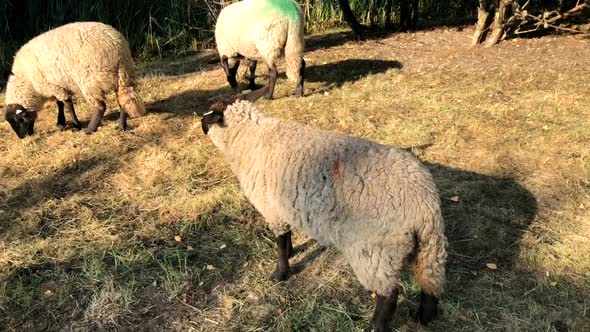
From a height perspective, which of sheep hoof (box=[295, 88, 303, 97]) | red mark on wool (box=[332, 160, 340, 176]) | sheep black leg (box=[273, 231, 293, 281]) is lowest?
sheep black leg (box=[273, 231, 293, 281])

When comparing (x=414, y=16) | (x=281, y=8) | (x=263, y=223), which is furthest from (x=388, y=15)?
(x=263, y=223)

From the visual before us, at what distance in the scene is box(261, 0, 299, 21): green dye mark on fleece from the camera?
668 centimetres

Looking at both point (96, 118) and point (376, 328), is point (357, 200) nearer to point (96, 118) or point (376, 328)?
point (376, 328)

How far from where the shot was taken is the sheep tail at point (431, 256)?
2645mm

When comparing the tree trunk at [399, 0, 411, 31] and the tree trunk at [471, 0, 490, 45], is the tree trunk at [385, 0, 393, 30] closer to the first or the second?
the tree trunk at [399, 0, 411, 31]

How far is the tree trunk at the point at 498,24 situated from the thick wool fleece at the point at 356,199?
7.06 m

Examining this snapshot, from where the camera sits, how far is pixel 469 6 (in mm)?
12742

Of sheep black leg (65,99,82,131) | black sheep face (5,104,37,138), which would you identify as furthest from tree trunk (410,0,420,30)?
black sheep face (5,104,37,138)

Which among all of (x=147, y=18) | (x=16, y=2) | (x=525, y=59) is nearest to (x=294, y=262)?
(x=525, y=59)

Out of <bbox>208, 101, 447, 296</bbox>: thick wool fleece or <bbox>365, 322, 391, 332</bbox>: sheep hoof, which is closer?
<bbox>208, 101, 447, 296</bbox>: thick wool fleece

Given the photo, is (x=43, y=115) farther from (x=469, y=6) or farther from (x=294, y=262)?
(x=469, y=6)

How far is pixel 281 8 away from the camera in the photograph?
22.0 feet

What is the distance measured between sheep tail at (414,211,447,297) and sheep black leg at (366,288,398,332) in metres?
0.19

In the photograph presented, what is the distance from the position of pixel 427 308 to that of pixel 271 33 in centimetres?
484
